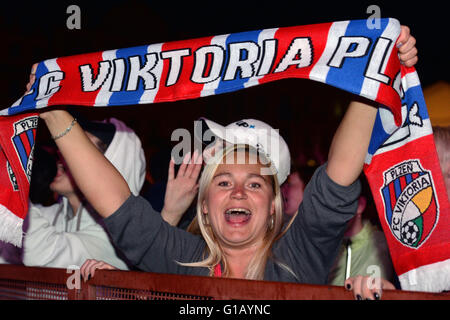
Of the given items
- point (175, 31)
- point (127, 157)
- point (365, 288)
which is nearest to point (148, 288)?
point (365, 288)

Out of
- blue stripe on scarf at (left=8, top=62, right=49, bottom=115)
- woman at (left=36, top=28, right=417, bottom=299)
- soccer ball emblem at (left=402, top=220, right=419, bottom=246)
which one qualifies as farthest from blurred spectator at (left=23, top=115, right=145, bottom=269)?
soccer ball emblem at (left=402, top=220, right=419, bottom=246)

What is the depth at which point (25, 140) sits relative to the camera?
1.68m

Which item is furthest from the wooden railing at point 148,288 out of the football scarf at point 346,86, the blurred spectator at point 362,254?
the blurred spectator at point 362,254

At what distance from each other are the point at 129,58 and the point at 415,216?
3.14ft

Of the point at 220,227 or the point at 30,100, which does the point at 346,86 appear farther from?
the point at 30,100

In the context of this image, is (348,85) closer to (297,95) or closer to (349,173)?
(349,173)

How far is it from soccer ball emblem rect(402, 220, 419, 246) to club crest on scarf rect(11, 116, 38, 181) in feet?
3.89

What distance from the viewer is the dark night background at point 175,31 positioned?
4449mm

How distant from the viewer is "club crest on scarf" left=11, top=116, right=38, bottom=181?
1.67 metres

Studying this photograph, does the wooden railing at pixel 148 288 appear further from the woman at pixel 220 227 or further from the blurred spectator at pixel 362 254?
the blurred spectator at pixel 362 254

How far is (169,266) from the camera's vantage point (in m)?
1.64

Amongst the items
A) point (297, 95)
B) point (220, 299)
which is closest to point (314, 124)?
point (297, 95)

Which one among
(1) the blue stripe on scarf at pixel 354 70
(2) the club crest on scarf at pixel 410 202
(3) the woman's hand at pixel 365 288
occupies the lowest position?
(3) the woman's hand at pixel 365 288

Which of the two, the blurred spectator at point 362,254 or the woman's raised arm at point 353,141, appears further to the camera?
the blurred spectator at point 362,254
